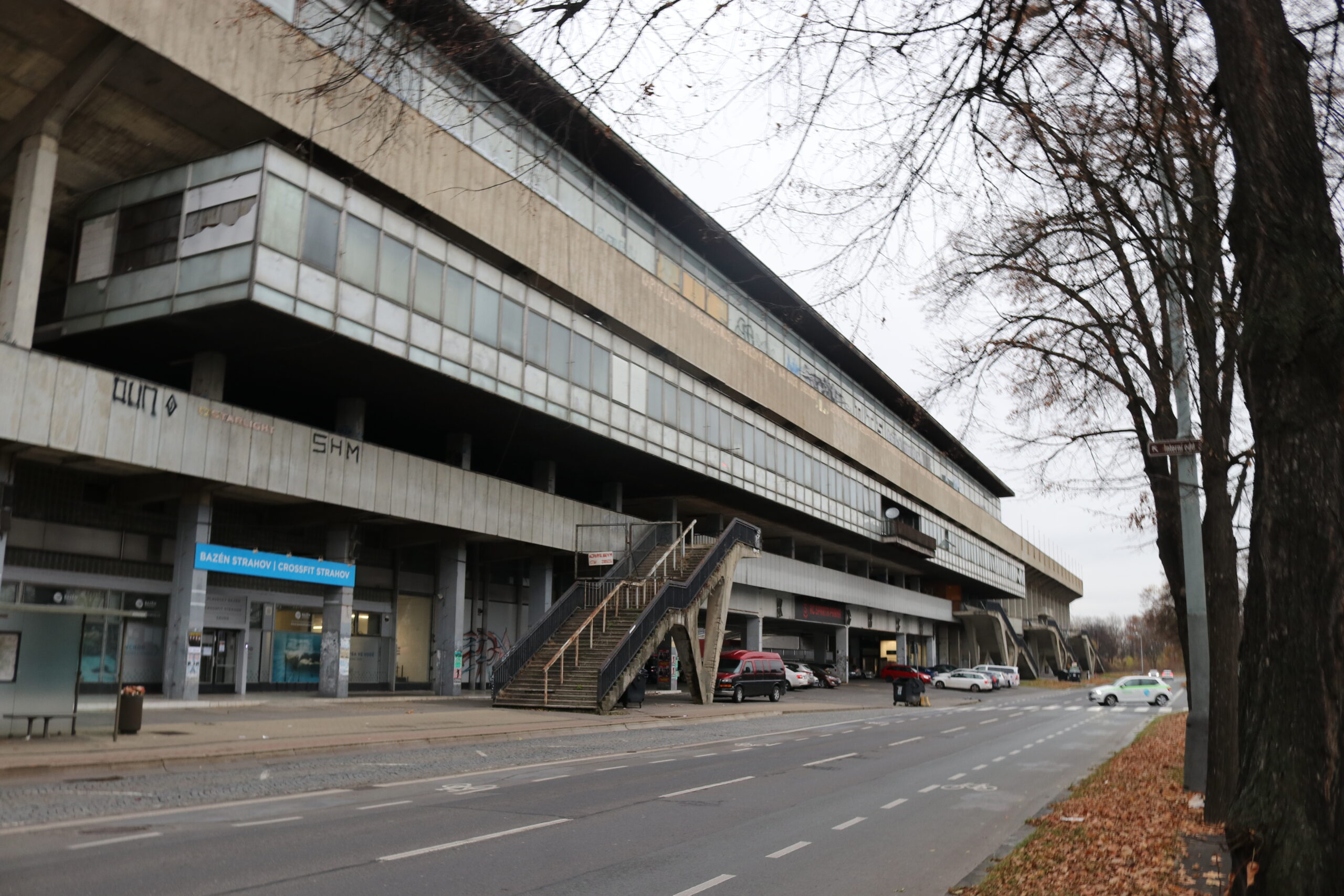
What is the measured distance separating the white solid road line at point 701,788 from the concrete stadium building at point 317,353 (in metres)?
6.30

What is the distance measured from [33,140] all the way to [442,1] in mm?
21171

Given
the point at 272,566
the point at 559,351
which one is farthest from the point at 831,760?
the point at 559,351

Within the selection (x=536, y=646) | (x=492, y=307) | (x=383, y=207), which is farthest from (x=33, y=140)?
(x=536, y=646)

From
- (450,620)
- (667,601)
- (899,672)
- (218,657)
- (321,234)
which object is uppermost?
(321,234)

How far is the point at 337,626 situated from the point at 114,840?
21.4 meters

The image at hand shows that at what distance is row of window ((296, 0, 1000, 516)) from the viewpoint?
698 centimetres

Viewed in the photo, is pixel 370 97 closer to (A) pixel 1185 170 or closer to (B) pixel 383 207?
(A) pixel 1185 170

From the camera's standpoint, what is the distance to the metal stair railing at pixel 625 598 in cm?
2981

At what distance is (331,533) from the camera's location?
30.2m

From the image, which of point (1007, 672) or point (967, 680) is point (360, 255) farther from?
point (1007, 672)

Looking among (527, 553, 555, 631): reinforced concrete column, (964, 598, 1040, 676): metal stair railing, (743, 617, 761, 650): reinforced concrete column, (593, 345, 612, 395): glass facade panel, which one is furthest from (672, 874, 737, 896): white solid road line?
(964, 598, 1040, 676): metal stair railing

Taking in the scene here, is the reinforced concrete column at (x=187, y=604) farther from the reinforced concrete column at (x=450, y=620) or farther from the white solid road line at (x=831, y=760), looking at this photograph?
the white solid road line at (x=831, y=760)

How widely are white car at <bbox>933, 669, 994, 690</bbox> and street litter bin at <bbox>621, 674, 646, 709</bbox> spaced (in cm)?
4051

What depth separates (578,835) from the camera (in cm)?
1034
